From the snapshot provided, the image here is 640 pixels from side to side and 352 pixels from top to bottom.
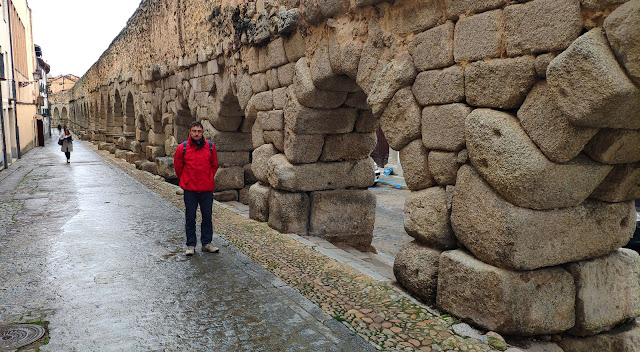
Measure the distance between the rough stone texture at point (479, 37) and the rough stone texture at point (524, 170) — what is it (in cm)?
40

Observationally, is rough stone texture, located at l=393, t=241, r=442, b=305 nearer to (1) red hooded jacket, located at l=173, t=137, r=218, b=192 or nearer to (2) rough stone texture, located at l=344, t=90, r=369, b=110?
(1) red hooded jacket, located at l=173, t=137, r=218, b=192

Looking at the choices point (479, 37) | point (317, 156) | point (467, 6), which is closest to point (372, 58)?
point (467, 6)

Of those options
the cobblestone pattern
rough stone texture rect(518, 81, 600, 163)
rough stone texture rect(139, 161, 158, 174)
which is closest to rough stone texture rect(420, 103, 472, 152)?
rough stone texture rect(518, 81, 600, 163)

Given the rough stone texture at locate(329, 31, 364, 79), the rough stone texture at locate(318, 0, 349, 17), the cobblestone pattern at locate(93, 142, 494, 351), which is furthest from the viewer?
the rough stone texture at locate(318, 0, 349, 17)

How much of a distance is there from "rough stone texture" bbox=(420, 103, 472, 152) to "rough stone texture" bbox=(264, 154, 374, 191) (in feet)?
8.50

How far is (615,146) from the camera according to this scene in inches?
118

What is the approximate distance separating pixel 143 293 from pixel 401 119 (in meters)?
2.59

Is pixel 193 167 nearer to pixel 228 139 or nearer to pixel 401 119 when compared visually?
pixel 401 119

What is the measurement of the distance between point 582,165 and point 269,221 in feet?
14.6

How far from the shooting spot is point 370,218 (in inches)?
264

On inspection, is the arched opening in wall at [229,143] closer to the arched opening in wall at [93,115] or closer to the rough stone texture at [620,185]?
the rough stone texture at [620,185]

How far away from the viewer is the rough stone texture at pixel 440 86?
3.57 m

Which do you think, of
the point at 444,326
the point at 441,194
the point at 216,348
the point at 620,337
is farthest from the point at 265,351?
the point at 620,337

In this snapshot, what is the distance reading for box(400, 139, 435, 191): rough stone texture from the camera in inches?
158
